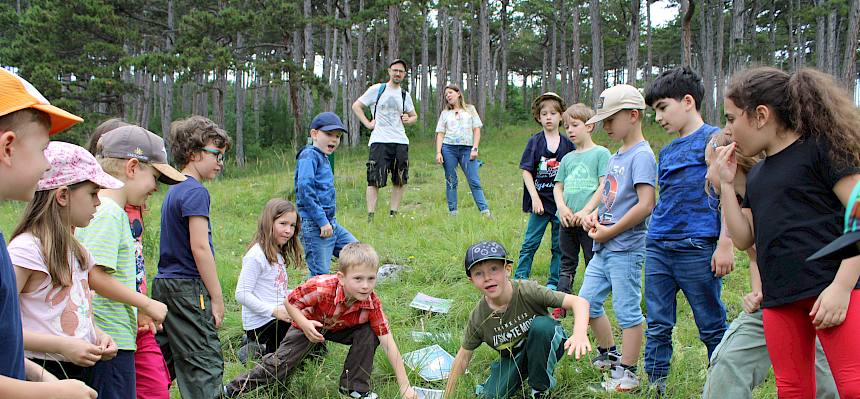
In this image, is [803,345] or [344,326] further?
[344,326]

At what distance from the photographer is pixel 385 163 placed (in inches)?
301

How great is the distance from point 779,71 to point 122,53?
21153mm

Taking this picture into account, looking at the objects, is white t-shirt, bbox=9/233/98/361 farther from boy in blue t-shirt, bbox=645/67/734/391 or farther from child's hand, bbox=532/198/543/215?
child's hand, bbox=532/198/543/215

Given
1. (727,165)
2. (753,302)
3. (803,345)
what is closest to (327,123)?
(727,165)

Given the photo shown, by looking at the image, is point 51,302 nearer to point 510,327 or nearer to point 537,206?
Result: point 510,327

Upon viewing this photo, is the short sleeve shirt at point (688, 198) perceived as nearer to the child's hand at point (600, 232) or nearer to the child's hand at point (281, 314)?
the child's hand at point (600, 232)

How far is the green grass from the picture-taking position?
3361 mm

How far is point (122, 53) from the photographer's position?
65.4 feet

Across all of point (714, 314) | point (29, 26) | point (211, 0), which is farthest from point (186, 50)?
point (714, 314)

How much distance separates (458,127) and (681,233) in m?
4.81

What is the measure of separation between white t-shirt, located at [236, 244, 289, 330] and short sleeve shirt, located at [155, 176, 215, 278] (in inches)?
20.0

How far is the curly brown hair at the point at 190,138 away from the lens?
324 cm

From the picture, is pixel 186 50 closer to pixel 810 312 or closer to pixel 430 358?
pixel 430 358

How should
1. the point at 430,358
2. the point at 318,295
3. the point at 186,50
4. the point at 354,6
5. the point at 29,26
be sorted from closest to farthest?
1. the point at 318,295
2. the point at 430,358
3. the point at 186,50
4. the point at 29,26
5. the point at 354,6
